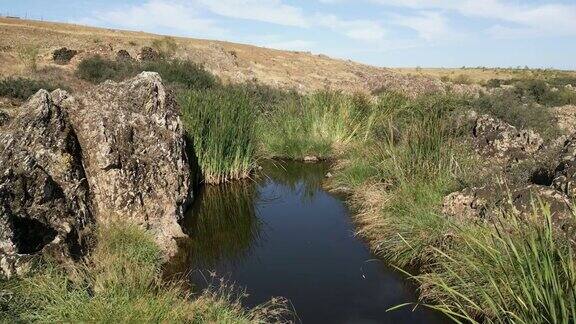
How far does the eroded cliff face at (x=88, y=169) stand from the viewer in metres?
4.77

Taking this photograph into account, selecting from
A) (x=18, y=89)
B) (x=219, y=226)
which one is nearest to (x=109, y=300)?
(x=219, y=226)

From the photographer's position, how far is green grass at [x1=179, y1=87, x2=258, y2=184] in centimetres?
876

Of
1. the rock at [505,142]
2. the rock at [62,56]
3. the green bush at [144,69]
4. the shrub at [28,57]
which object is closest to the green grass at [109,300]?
the rock at [505,142]

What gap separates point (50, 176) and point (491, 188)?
17.2 ft

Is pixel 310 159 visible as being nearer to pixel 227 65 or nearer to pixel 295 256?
pixel 295 256

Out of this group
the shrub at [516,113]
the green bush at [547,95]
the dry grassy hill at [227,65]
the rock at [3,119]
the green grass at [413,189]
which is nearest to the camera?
the green grass at [413,189]

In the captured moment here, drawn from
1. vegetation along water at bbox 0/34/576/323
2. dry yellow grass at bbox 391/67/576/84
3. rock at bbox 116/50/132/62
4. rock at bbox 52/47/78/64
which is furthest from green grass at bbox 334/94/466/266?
dry yellow grass at bbox 391/67/576/84

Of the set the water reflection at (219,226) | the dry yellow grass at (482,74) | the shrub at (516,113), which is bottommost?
the water reflection at (219,226)

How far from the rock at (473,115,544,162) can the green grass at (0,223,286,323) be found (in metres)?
5.76

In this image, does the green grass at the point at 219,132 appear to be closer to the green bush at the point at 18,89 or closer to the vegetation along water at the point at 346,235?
the vegetation along water at the point at 346,235

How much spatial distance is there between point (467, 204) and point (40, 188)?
498 cm

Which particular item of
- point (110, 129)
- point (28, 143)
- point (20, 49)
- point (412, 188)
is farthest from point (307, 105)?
point (20, 49)

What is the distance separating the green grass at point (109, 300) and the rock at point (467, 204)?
8.63ft

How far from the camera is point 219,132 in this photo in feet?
29.0
